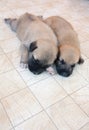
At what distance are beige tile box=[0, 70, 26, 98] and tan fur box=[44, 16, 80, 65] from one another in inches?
16.7

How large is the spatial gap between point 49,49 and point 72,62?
0.23 m

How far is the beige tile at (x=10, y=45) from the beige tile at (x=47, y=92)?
539 millimetres

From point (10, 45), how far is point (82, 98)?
Answer: 0.93m

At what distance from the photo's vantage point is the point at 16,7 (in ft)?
8.75

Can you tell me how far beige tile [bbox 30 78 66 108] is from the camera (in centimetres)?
142

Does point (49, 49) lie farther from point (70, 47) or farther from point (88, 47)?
point (88, 47)

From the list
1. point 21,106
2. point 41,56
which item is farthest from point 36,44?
point 21,106

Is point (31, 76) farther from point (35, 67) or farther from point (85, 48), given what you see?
point (85, 48)

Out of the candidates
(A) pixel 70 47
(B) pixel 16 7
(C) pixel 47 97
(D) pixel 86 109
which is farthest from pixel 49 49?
(B) pixel 16 7

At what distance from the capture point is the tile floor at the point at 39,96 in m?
1.28

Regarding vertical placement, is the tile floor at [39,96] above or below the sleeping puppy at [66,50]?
below

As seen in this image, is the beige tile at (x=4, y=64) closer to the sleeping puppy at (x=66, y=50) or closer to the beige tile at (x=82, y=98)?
the sleeping puppy at (x=66, y=50)

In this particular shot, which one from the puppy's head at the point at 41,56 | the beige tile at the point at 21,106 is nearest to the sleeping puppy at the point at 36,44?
the puppy's head at the point at 41,56

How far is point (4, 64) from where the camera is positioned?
168 cm
